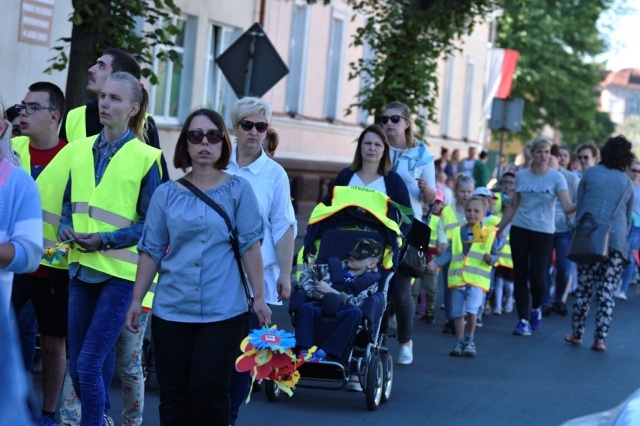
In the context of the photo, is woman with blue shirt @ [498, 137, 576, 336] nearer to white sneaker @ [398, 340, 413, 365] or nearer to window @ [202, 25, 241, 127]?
white sneaker @ [398, 340, 413, 365]

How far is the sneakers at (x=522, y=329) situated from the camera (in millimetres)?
14523

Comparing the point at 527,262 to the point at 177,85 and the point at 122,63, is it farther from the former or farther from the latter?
the point at 177,85

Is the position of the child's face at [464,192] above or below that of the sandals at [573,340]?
above

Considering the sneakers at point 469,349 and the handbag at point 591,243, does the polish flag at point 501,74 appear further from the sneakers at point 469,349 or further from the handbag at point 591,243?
the sneakers at point 469,349

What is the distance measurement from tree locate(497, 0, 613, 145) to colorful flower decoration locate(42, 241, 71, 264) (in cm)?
4354

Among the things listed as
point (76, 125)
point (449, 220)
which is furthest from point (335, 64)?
point (76, 125)

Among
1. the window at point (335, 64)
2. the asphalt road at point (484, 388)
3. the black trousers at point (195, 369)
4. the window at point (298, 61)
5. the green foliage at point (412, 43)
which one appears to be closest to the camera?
the black trousers at point (195, 369)

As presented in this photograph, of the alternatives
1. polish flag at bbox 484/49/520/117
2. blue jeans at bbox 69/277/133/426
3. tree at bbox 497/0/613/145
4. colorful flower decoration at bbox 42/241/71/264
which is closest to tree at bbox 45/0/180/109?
colorful flower decoration at bbox 42/241/71/264

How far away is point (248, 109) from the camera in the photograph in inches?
307


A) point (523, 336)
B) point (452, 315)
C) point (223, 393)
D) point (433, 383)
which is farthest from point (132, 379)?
point (523, 336)

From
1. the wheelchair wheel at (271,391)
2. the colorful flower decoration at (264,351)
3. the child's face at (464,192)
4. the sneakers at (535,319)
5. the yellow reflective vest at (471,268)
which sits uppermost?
the child's face at (464,192)

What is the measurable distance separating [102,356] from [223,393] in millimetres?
780

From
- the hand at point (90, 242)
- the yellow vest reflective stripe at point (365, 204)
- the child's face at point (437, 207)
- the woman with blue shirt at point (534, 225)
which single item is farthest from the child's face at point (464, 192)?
the hand at point (90, 242)

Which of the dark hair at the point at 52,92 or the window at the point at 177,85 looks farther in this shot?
the window at the point at 177,85
